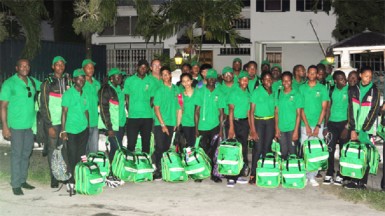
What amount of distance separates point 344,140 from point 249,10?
2092 centimetres

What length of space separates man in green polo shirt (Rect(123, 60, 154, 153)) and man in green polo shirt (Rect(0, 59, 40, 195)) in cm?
147

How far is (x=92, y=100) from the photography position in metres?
7.79

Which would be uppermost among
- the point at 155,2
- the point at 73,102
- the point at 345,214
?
the point at 155,2

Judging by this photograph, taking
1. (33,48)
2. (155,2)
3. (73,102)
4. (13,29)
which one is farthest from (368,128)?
(13,29)

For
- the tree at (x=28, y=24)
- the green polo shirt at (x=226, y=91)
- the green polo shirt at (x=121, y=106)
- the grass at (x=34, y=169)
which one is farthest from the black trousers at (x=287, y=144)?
the tree at (x=28, y=24)

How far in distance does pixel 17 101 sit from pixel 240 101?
127 inches

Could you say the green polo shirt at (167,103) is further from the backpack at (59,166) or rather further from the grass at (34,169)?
the grass at (34,169)

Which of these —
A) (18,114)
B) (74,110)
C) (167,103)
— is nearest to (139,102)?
(167,103)

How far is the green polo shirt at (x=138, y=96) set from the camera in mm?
8383

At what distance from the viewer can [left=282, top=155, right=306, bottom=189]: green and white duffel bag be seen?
25.9ft

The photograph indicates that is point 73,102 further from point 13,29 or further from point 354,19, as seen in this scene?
point 13,29

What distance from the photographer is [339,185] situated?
26.9 ft

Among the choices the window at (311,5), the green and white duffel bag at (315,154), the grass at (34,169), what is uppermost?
the window at (311,5)

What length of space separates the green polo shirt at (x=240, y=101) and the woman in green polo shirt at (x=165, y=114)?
2.82ft
